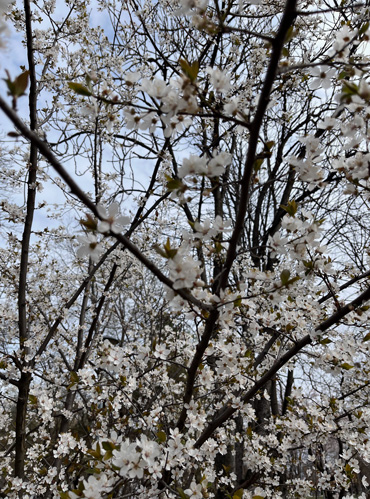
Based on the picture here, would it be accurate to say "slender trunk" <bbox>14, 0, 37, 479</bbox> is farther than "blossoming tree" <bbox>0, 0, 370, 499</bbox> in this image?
Yes

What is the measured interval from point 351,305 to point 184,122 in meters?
1.03

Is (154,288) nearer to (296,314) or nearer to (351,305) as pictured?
(296,314)

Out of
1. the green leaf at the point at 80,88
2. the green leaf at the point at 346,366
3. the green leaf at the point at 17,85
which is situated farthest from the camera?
the green leaf at the point at 346,366

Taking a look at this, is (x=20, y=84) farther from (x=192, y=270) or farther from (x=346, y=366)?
(x=346, y=366)

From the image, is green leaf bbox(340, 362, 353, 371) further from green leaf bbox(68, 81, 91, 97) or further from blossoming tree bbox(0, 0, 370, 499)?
green leaf bbox(68, 81, 91, 97)

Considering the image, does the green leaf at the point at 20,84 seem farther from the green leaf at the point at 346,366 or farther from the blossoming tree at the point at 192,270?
the green leaf at the point at 346,366

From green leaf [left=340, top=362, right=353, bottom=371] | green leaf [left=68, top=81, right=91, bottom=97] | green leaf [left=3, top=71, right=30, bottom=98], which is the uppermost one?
green leaf [left=68, top=81, right=91, bottom=97]

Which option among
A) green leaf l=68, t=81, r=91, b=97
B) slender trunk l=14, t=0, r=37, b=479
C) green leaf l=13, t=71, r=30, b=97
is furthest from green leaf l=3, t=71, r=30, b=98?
slender trunk l=14, t=0, r=37, b=479

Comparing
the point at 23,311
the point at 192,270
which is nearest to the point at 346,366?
the point at 192,270

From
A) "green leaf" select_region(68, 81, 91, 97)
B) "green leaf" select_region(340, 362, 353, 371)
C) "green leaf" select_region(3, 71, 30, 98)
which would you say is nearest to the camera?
"green leaf" select_region(3, 71, 30, 98)

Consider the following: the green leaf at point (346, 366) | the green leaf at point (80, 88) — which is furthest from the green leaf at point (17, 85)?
the green leaf at point (346, 366)

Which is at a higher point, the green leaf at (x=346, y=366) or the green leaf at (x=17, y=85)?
the green leaf at (x=17, y=85)

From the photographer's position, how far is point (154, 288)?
7879 millimetres

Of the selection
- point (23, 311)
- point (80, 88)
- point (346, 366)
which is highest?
point (23, 311)
